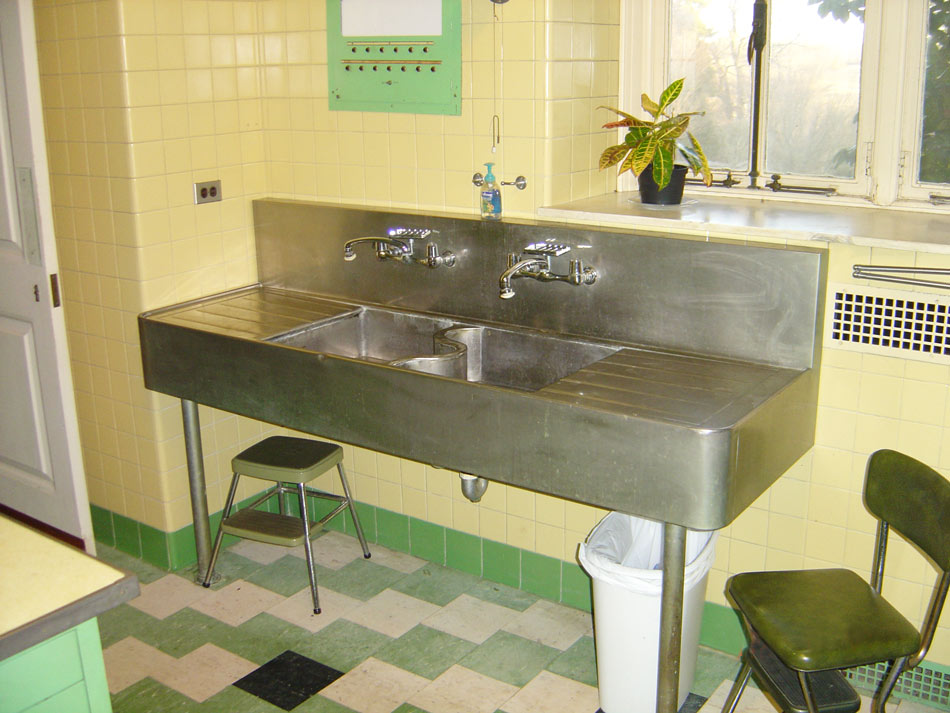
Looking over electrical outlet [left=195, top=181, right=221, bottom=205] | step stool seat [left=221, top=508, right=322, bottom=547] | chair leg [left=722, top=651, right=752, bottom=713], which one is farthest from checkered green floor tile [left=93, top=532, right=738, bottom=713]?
electrical outlet [left=195, top=181, right=221, bottom=205]


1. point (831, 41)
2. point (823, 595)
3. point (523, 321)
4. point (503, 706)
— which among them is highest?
point (831, 41)

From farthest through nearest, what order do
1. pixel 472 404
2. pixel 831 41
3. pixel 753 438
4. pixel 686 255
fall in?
pixel 831 41 < pixel 686 255 < pixel 472 404 < pixel 753 438

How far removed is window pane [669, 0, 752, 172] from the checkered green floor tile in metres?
1.59

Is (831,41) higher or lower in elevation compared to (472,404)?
higher

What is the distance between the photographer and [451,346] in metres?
2.94

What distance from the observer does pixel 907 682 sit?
2.64 meters

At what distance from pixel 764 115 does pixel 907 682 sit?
5.57 ft

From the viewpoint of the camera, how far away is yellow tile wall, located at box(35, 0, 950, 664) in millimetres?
2680

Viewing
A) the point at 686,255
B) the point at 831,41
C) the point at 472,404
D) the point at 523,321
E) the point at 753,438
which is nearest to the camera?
the point at 753,438

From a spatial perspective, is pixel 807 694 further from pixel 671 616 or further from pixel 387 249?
pixel 387 249

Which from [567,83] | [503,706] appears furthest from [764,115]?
[503,706]

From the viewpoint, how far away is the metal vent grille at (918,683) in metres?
2.59

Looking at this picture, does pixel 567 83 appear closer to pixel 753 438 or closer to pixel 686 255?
pixel 686 255

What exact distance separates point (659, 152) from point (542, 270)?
492 millimetres
